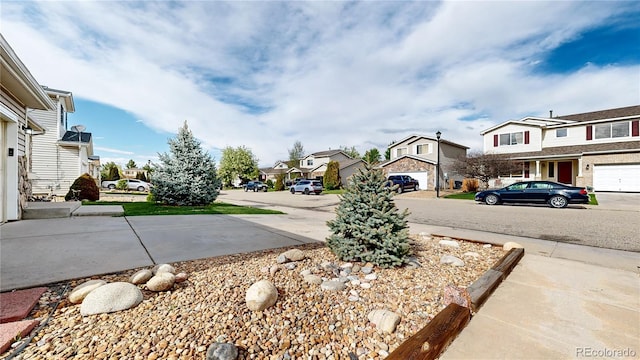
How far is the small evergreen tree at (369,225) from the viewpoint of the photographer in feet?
12.0

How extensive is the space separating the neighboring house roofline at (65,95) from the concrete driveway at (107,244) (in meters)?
14.9

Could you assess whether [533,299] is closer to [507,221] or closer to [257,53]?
[507,221]

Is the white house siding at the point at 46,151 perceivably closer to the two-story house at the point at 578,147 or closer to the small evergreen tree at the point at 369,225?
the small evergreen tree at the point at 369,225

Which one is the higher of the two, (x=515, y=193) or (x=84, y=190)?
(x=84, y=190)

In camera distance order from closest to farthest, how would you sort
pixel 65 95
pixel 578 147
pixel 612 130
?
pixel 65 95
pixel 612 130
pixel 578 147

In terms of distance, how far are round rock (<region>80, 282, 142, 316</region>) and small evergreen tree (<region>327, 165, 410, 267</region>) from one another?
2.52m

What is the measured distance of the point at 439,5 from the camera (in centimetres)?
740

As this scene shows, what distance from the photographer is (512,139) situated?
80.9 feet

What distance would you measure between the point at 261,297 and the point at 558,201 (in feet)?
52.2

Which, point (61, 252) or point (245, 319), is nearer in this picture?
point (245, 319)

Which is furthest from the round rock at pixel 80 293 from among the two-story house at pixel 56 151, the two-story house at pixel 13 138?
the two-story house at pixel 56 151

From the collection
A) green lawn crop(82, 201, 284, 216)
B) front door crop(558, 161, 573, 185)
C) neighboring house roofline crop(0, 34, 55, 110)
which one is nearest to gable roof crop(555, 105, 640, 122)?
front door crop(558, 161, 573, 185)

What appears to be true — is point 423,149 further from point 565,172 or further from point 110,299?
point 110,299

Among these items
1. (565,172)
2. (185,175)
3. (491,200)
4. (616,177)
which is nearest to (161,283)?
(185,175)
